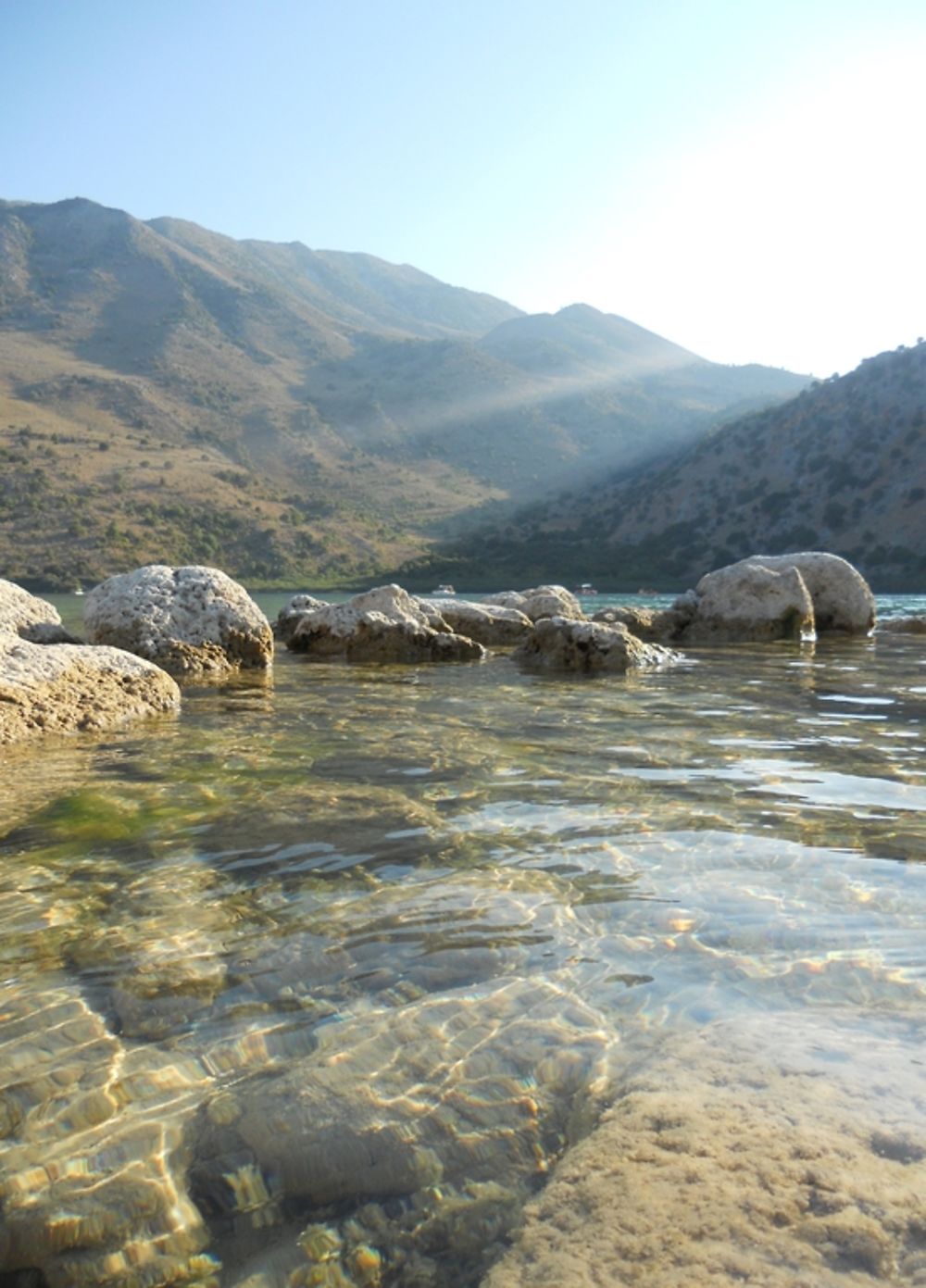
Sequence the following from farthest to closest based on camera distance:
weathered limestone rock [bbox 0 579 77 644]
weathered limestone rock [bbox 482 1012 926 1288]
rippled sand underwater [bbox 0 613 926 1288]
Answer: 1. weathered limestone rock [bbox 0 579 77 644]
2. rippled sand underwater [bbox 0 613 926 1288]
3. weathered limestone rock [bbox 482 1012 926 1288]

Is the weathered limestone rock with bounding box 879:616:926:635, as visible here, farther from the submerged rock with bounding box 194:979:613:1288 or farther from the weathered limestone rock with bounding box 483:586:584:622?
the submerged rock with bounding box 194:979:613:1288

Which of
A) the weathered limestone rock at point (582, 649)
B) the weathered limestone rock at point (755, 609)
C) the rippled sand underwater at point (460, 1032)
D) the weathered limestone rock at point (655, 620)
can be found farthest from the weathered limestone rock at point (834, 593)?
the rippled sand underwater at point (460, 1032)

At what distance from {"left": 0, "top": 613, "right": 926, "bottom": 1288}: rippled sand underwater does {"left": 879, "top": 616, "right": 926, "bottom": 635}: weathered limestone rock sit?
15602 mm

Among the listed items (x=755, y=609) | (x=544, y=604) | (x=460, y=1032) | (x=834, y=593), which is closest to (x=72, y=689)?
(x=460, y=1032)

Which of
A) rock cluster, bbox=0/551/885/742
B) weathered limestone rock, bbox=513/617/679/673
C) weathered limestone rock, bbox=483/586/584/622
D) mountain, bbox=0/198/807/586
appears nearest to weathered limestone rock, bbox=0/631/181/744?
rock cluster, bbox=0/551/885/742

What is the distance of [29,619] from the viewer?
9.89m

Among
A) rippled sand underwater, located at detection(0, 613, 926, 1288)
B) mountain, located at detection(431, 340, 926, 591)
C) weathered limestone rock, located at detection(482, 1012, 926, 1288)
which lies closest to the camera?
weathered limestone rock, located at detection(482, 1012, 926, 1288)

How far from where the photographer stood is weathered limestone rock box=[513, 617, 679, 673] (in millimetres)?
A: 12219

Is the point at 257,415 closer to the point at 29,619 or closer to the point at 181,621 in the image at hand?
the point at 181,621

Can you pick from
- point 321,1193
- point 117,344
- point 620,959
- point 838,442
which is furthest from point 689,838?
point 117,344

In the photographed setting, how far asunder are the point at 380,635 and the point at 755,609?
7855mm

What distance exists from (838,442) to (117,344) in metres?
Answer: 87.6

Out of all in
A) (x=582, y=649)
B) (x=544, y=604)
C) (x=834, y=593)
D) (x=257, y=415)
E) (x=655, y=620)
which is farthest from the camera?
(x=257, y=415)

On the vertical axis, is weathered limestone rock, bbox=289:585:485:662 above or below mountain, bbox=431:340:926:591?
below
